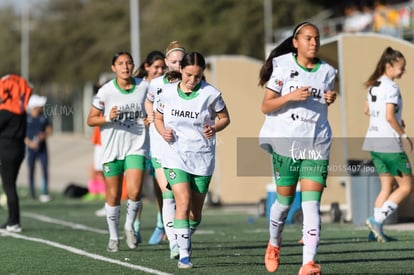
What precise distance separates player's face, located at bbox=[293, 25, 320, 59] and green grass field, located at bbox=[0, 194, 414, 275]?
1.93 metres

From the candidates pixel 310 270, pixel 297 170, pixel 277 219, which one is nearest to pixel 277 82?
pixel 297 170

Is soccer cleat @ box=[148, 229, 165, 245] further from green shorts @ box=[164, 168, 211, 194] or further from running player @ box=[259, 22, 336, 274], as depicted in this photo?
running player @ box=[259, 22, 336, 274]

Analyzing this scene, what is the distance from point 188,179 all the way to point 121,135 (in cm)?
215

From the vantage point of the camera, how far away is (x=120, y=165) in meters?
12.8

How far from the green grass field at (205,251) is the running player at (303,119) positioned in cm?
89

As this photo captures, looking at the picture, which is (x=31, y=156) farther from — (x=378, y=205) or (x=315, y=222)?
(x=315, y=222)

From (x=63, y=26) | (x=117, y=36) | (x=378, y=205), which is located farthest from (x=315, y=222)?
(x=63, y=26)

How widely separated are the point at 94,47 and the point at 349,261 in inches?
2281

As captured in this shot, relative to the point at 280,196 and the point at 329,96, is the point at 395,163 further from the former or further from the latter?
the point at 329,96

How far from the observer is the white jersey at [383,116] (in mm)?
13641

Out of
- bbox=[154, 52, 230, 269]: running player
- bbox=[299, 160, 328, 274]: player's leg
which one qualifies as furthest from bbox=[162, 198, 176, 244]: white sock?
bbox=[299, 160, 328, 274]: player's leg

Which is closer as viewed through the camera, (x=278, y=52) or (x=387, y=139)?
→ (x=278, y=52)

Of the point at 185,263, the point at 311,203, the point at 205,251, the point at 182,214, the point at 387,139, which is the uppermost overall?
the point at 387,139

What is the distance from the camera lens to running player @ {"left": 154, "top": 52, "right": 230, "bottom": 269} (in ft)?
35.2
